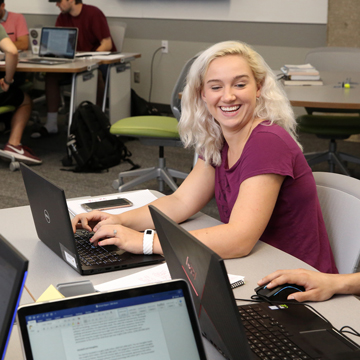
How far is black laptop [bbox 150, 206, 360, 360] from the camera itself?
73 cm

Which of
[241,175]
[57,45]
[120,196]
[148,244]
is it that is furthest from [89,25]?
[148,244]

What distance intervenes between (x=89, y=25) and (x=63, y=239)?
4.60 metres

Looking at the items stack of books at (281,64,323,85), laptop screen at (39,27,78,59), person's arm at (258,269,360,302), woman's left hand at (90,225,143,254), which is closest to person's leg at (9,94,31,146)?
laptop screen at (39,27,78,59)

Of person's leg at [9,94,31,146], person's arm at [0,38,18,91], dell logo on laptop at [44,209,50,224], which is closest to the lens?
dell logo on laptop at [44,209,50,224]

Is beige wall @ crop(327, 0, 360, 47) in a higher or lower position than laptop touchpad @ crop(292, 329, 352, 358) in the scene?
higher

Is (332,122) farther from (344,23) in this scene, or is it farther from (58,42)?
(58,42)

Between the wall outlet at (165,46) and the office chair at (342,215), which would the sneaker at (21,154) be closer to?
the wall outlet at (165,46)

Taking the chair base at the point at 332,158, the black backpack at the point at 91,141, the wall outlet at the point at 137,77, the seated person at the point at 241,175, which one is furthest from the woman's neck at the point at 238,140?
the wall outlet at the point at 137,77

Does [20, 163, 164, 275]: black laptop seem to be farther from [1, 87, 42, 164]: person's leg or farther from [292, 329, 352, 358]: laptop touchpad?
[1, 87, 42, 164]: person's leg

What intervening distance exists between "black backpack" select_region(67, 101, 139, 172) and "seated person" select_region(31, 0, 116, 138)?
3.60 ft

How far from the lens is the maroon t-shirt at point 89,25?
17.6ft

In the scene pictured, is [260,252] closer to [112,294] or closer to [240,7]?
[112,294]

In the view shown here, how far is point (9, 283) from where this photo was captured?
0.63 meters

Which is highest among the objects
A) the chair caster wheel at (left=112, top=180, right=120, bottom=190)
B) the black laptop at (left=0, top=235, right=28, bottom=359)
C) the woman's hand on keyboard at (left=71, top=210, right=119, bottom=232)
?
the black laptop at (left=0, top=235, right=28, bottom=359)
